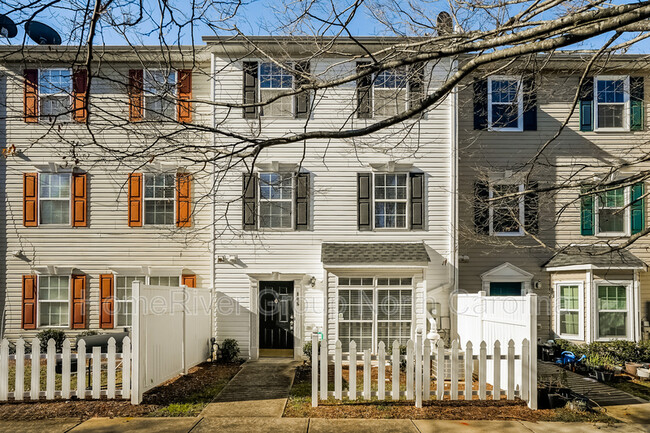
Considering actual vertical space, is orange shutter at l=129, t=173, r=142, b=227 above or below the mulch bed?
above

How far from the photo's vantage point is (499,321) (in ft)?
30.9

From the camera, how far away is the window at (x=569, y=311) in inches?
532

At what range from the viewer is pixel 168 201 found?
14.0 meters

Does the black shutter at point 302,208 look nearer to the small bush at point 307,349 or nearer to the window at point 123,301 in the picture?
the small bush at point 307,349

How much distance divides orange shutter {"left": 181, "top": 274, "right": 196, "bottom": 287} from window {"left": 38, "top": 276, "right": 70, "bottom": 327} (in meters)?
2.99

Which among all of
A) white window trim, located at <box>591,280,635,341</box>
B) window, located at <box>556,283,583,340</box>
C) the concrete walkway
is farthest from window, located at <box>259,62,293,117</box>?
white window trim, located at <box>591,280,635,341</box>

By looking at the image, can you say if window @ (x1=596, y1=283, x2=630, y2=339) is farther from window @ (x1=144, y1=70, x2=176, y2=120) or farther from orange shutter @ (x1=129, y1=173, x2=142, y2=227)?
orange shutter @ (x1=129, y1=173, x2=142, y2=227)

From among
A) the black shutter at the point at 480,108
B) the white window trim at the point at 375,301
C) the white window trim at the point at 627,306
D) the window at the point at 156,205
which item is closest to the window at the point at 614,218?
the white window trim at the point at 627,306

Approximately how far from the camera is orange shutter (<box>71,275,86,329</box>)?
13773 millimetres

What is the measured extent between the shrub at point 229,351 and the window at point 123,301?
110 inches

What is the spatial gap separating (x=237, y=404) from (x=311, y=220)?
5.92m

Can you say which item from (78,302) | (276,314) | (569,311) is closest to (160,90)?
(276,314)

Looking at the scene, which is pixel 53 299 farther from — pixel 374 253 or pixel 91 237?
pixel 374 253

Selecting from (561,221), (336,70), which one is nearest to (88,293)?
(336,70)
